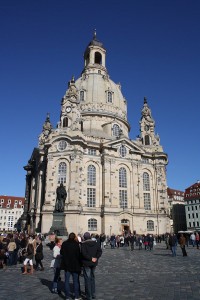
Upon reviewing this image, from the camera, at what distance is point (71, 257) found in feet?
26.4

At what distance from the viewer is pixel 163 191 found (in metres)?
52.7

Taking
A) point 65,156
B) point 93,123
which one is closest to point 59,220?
point 65,156

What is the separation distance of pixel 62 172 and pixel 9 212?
164 feet

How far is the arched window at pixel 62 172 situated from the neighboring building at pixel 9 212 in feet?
159

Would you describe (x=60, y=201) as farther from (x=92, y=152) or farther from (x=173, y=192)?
(x=173, y=192)

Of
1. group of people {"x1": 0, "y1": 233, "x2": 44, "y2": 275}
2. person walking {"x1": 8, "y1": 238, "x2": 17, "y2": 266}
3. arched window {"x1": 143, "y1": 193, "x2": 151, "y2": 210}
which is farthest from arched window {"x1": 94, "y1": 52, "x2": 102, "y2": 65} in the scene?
person walking {"x1": 8, "y1": 238, "x2": 17, "y2": 266}

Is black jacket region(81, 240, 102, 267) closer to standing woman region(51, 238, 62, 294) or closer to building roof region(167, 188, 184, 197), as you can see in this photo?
standing woman region(51, 238, 62, 294)

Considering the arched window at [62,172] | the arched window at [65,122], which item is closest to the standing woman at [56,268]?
the arched window at [62,172]

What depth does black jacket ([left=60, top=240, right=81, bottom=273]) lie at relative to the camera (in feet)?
26.1

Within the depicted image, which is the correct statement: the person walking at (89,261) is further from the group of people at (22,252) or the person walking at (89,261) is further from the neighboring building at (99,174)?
the neighboring building at (99,174)

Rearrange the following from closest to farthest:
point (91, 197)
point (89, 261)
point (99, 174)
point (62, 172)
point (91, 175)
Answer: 1. point (89, 261)
2. point (62, 172)
3. point (91, 197)
4. point (91, 175)
5. point (99, 174)

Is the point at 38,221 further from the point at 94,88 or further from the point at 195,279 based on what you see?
the point at 195,279

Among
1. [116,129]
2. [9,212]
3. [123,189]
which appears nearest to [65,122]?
[116,129]

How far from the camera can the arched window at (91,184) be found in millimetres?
47406
